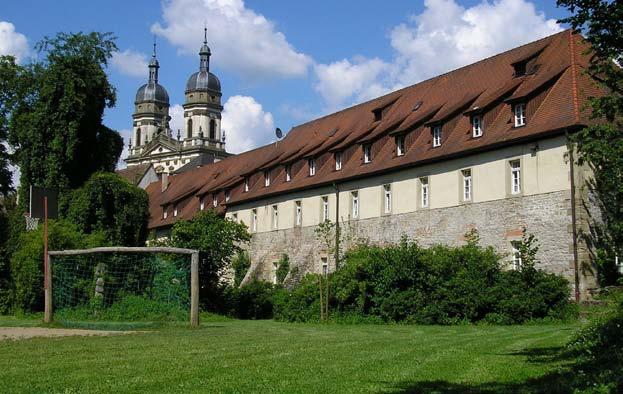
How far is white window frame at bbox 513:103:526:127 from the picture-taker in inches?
1218

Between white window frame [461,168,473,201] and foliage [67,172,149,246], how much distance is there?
18777 millimetres

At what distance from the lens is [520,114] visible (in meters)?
31.2

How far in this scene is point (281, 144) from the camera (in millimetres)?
54531

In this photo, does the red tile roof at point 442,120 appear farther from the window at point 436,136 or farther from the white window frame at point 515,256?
the white window frame at point 515,256

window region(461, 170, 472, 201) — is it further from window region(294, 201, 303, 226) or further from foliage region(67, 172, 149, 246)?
foliage region(67, 172, 149, 246)

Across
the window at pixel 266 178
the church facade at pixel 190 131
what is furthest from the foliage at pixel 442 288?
the church facade at pixel 190 131

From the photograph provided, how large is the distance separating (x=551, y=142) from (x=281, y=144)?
89.9ft

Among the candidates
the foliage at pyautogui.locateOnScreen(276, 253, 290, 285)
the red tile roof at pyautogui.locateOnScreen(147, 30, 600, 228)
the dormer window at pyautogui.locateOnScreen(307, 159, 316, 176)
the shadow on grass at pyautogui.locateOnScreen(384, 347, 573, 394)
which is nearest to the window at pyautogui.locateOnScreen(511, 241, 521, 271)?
the red tile roof at pyautogui.locateOnScreen(147, 30, 600, 228)

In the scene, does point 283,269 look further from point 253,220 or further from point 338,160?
point 338,160

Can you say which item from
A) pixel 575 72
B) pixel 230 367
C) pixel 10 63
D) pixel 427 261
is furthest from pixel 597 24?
pixel 10 63

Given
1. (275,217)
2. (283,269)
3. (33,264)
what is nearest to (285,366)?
(33,264)

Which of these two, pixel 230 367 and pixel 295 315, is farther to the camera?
pixel 295 315

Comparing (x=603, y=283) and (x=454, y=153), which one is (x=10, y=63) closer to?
(x=454, y=153)

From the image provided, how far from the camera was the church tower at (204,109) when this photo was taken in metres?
139
